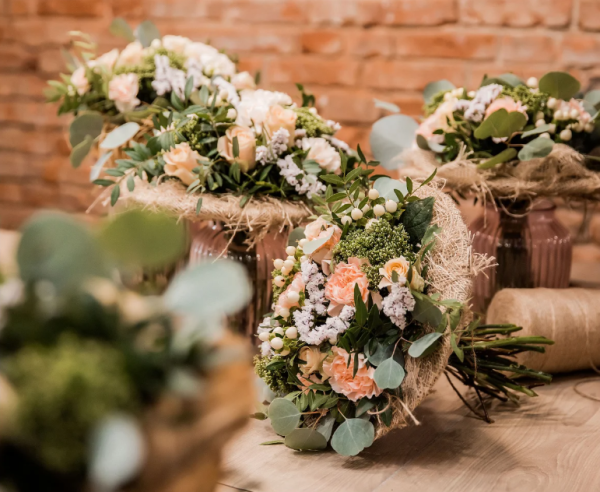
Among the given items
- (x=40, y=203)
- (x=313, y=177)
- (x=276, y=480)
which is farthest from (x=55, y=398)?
(x=40, y=203)

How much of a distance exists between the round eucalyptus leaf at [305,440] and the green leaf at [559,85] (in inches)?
28.1

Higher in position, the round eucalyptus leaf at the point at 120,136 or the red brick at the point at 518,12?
the red brick at the point at 518,12

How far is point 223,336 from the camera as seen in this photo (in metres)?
0.38

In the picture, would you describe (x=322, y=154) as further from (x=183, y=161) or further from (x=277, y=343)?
(x=277, y=343)

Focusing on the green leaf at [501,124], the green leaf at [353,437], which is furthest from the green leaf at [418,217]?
the green leaf at [501,124]

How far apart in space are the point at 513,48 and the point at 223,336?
1531mm

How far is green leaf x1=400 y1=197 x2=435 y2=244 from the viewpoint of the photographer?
2.63 feet

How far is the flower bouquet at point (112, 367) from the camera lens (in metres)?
0.30

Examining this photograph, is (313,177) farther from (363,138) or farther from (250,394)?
(363,138)

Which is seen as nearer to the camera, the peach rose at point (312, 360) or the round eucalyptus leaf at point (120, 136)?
the peach rose at point (312, 360)

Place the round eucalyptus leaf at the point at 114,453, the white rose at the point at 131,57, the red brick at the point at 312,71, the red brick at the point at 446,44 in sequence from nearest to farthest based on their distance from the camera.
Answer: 1. the round eucalyptus leaf at the point at 114,453
2. the white rose at the point at 131,57
3. the red brick at the point at 446,44
4. the red brick at the point at 312,71

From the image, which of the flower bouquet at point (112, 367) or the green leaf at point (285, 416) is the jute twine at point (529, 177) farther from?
the flower bouquet at point (112, 367)

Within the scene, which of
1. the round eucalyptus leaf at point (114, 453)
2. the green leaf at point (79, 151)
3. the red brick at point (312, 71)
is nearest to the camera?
the round eucalyptus leaf at point (114, 453)

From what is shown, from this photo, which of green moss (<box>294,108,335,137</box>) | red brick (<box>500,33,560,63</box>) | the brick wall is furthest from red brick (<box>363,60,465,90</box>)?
green moss (<box>294,108,335,137</box>)
